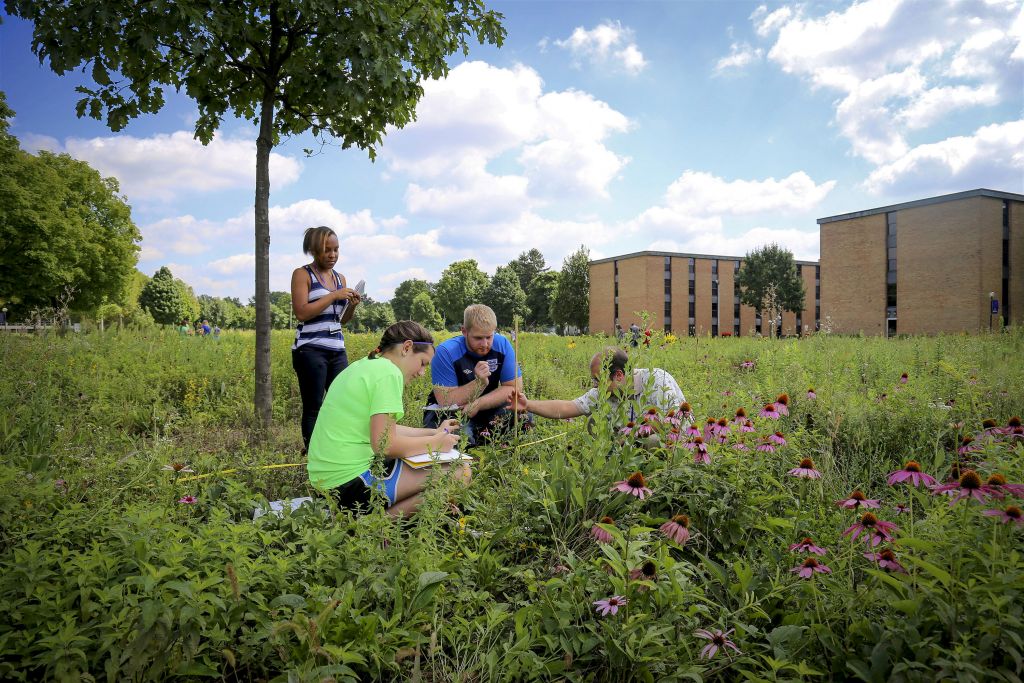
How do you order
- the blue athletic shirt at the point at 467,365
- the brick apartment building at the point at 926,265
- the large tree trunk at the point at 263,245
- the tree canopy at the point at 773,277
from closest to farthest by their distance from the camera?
the blue athletic shirt at the point at 467,365 → the large tree trunk at the point at 263,245 → the brick apartment building at the point at 926,265 → the tree canopy at the point at 773,277

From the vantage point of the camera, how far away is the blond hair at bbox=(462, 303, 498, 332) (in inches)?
163

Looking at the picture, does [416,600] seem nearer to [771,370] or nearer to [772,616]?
[772,616]

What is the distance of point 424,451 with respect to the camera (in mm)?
3205

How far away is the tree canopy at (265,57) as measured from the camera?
3779mm

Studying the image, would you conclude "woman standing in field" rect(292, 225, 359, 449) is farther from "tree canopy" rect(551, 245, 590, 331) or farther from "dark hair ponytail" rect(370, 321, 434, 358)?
"tree canopy" rect(551, 245, 590, 331)

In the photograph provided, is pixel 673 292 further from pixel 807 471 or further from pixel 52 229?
pixel 807 471

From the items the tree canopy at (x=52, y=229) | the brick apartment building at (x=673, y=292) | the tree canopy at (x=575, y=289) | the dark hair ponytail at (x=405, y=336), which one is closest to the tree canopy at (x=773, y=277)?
the brick apartment building at (x=673, y=292)

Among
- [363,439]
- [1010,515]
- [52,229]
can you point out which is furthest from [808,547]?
[52,229]

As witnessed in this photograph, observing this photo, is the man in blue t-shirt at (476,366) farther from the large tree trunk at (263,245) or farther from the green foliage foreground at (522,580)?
the large tree trunk at (263,245)

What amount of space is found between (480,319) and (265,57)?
3200mm

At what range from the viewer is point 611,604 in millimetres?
1763

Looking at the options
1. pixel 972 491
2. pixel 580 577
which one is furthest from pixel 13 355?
A: pixel 972 491

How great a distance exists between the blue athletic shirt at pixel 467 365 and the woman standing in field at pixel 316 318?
782 mm

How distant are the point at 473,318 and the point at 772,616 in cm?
276
